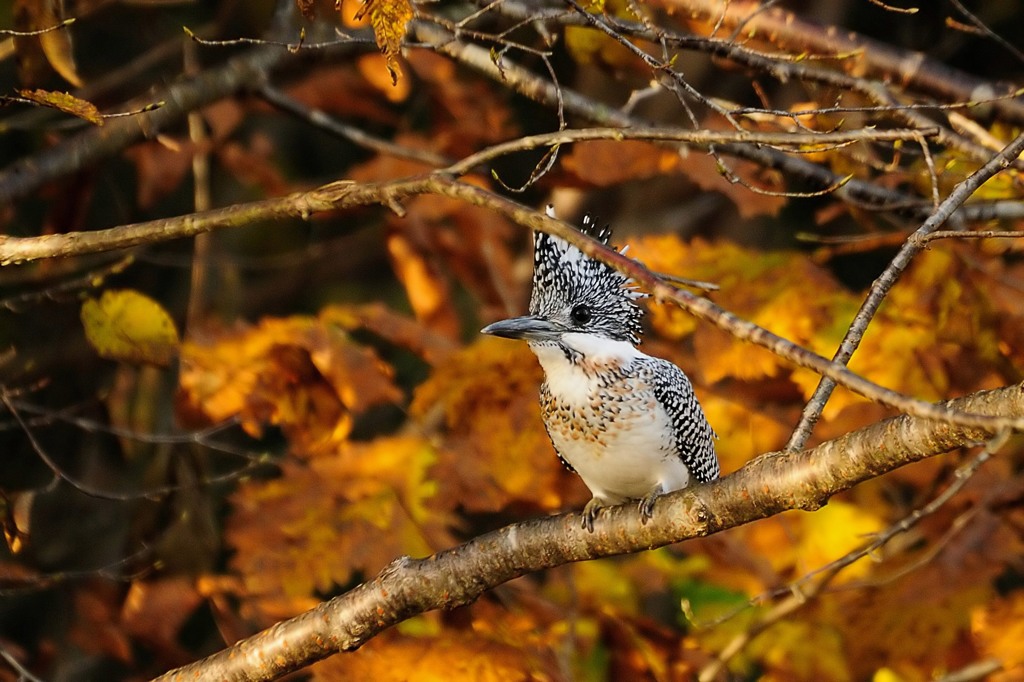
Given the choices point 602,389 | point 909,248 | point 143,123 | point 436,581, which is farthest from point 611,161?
point 909,248

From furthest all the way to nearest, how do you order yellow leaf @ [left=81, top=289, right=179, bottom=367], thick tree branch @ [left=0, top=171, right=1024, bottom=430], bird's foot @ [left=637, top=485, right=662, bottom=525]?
yellow leaf @ [left=81, top=289, right=179, bottom=367]
bird's foot @ [left=637, top=485, right=662, bottom=525]
thick tree branch @ [left=0, top=171, right=1024, bottom=430]

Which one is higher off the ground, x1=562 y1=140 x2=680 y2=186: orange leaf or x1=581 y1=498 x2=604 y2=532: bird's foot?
x1=562 y1=140 x2=680 y2=186: orange leaf

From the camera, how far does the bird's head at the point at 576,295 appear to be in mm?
3090

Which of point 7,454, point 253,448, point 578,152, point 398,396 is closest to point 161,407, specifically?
point 7,454

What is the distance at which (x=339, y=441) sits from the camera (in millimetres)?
3889

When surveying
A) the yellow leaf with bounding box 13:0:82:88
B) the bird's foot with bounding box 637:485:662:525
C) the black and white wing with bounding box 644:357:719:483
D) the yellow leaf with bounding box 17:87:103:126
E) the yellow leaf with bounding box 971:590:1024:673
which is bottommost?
the yellow leaf with bounding box 971:590:1024:673

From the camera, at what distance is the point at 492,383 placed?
12.1 ft

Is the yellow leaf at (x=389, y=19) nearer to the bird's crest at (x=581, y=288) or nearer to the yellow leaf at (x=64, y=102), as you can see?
the yellow leaf at (x=64, y=102)

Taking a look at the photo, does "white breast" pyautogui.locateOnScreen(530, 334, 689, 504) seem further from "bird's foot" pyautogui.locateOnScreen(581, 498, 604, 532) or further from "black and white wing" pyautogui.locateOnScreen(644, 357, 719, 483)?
"bird's foot" pyautogui.locateOnScreen(581, 498, 604, 532)

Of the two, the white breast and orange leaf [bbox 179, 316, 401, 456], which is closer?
the white breast

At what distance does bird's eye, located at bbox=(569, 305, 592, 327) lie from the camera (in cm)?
311

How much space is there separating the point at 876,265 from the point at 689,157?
299cm

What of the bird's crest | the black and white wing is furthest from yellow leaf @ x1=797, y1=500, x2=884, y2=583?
the bird's crest

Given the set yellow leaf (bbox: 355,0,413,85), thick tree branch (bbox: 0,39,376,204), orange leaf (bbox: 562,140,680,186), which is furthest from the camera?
orange leaf (bbox: 562,140,680,186)
